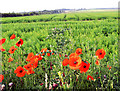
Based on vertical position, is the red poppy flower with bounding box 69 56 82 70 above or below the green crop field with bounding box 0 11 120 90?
above

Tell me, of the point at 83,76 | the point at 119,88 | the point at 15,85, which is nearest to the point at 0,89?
the point at 15,85

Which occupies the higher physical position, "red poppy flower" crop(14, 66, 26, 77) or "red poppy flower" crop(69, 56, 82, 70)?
"red poppy flower" crop(69, 56, 82, 70)

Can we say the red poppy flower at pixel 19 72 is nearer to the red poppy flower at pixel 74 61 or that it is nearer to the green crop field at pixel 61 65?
the green crop field at pixel 61 65

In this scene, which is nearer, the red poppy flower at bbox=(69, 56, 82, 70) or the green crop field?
the red poppy flower at bbox=(69, 56, 82, 70)

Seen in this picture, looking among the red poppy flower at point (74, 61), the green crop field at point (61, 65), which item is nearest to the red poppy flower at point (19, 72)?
the green crop field at point (61, 65)

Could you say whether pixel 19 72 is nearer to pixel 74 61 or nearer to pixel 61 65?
pixel 61 65

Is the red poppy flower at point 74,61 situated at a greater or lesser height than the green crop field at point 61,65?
greater

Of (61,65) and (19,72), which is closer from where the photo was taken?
(61,65)

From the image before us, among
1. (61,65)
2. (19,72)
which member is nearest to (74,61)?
(61,65)

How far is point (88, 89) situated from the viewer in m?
1.53

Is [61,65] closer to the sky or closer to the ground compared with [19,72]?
closer to the sky

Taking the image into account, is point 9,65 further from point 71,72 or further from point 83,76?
point 83,76

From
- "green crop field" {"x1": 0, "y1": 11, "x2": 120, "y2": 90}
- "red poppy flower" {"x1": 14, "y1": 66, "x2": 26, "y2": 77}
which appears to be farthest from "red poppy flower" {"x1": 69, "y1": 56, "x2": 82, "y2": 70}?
"red poppy flower" {"x1": 14, "y1": 66, "x2": 26, "y2": 77}

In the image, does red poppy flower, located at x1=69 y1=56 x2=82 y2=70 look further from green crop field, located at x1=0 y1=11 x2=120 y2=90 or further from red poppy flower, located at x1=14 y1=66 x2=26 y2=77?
red poppy flower, located at x1=14 y1=66 x2=26 y2=77
